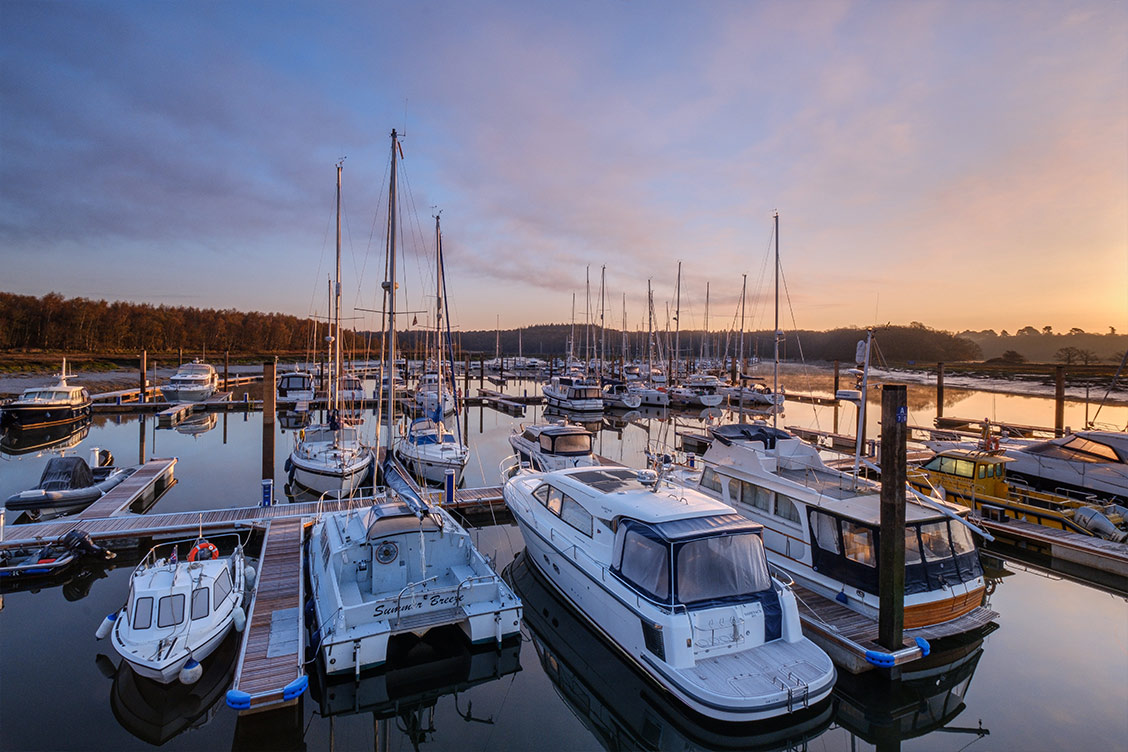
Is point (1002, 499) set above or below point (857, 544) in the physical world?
below

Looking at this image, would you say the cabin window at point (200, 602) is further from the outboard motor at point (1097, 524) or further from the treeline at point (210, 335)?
the treeline at point (210, 335)

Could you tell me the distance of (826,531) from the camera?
9852mm

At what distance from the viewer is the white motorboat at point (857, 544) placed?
8.82 m

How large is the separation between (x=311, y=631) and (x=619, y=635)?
524 cm

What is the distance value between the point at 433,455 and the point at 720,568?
14.4 m

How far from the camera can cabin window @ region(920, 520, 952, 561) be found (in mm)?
8969

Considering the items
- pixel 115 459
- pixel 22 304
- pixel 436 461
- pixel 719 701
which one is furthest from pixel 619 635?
pixel 22 304

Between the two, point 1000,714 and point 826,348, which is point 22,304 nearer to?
point 1000,714

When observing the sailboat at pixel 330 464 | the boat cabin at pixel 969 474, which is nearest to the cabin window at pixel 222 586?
the sailboat at pixel 330 464

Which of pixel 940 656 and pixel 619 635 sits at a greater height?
pixel 619 635

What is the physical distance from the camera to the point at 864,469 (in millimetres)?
18469

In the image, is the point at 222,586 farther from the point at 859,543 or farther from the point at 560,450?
the point at 560,450

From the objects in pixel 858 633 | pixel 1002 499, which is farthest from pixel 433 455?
pixel 1002 499

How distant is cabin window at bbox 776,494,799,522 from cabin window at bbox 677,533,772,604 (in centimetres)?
318
